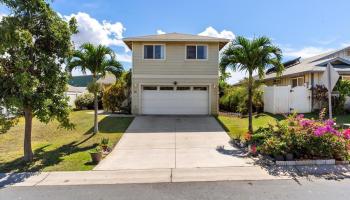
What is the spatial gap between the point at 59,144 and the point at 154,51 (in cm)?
938

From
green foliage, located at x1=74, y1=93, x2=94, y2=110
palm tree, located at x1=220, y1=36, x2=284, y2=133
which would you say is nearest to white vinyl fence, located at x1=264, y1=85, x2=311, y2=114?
palm tree, located at x1=220, y1=36, x2=284, y2=133

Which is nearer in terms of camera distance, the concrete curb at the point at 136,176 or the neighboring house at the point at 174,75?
the concrete curb at the point at 136,176

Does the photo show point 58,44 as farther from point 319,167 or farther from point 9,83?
point 319,167

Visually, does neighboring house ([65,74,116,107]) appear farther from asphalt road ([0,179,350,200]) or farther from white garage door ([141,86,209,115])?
asphalt road ([0,179,350,200])

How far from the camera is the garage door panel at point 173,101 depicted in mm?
19922

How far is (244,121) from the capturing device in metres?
17.4

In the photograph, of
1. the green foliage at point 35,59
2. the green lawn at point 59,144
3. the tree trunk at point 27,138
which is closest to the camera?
the green foliage at point 35,59

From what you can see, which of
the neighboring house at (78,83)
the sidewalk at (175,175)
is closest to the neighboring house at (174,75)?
the neighboring house at (78,83)

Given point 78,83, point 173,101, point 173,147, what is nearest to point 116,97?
point 173,101

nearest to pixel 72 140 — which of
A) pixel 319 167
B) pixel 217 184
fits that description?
pixel 217 184

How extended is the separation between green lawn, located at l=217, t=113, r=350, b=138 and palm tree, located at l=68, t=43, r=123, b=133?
637 centimetres

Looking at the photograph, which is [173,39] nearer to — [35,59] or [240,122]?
[240,122]

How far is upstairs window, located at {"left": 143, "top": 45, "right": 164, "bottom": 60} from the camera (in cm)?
1981

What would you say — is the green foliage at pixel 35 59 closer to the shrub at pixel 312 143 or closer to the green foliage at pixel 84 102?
the shrub at pixel 312 143
